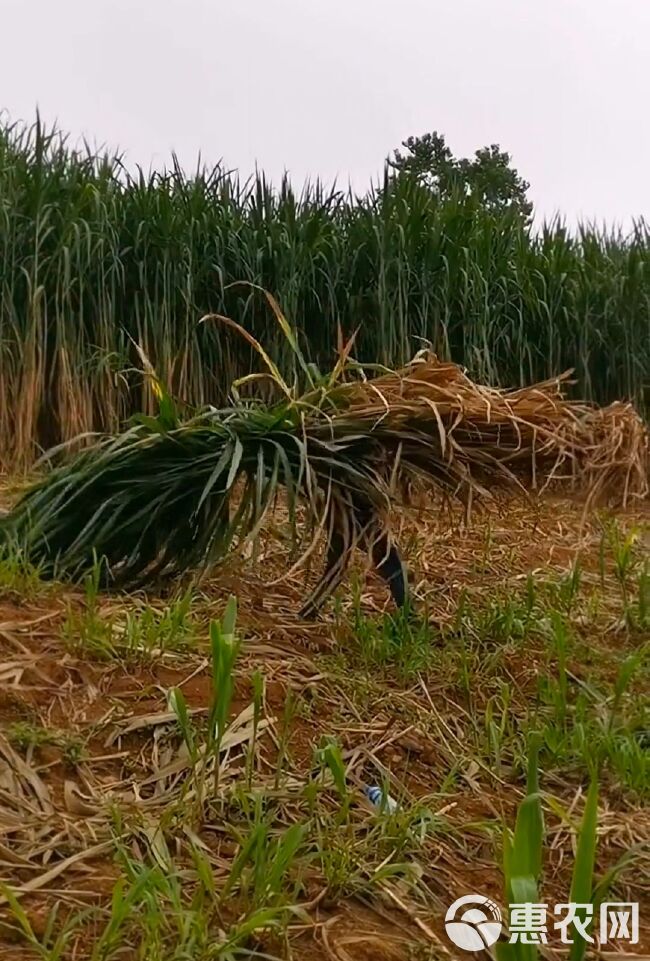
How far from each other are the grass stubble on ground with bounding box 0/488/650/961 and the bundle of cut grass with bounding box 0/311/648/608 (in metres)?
0.11

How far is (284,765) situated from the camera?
1.24 metres

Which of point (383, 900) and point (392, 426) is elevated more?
point (392, 426)

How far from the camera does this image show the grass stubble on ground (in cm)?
92

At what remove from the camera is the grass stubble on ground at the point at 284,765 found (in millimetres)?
918

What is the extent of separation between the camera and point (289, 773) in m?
1.22

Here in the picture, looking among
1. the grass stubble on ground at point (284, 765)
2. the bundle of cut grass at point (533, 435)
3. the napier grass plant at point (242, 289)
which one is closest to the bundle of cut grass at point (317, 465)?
the bundle of cut grass at point (533, 435)

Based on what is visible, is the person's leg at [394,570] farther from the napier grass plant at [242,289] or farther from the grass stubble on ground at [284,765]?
the napier grass plant at [242,289]

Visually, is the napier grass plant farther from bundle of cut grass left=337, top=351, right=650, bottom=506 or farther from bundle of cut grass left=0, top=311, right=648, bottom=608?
bundle of cut grass left=337, top=351, right=650, bottom=506

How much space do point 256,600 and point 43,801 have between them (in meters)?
0.84

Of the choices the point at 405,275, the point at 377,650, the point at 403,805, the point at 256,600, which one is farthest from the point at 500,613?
the point at 405,275

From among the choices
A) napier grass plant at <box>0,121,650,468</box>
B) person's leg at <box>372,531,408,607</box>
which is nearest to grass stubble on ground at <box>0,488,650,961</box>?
person's leg at <box>372,531,408,607</box>

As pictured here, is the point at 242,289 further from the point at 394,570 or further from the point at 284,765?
the point at 284,765

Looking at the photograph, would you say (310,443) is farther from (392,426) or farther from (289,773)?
(289,773)

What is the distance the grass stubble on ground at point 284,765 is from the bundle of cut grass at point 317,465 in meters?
0.11
